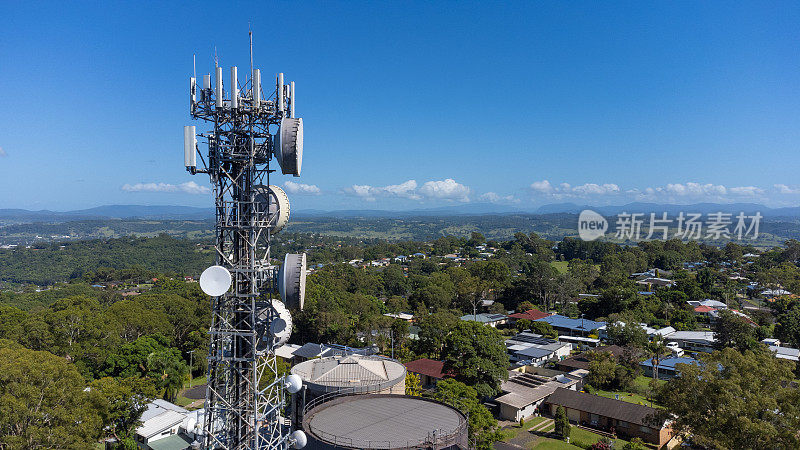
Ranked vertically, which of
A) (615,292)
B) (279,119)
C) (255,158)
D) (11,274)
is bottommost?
(11,274)

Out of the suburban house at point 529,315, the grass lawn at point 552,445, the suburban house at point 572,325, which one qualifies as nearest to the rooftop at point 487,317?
the suburban house at point 529,315

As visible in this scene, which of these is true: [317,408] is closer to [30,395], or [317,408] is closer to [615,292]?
[30,395]

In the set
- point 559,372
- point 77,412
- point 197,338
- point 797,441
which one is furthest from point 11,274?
point 797,441

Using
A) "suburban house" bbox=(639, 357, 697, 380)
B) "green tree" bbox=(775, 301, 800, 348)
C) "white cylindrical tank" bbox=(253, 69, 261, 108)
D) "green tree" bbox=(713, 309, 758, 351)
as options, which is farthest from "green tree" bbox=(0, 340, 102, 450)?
"green tree" bbox=(775, 301, 800, 348)

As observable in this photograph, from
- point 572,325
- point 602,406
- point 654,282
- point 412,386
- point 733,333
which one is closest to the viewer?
point 412,386

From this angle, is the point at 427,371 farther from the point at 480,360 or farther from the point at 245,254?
the point at 245,254

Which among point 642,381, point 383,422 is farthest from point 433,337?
point 383,422
